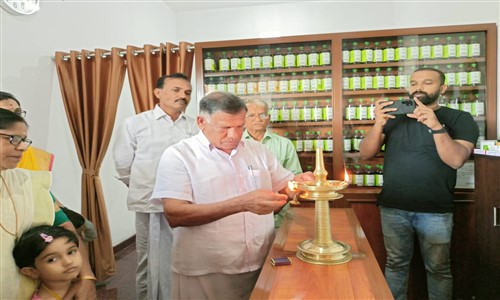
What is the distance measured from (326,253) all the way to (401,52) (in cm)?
234

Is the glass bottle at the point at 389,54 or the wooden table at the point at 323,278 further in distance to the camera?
the glass bottle at the point at 389,54

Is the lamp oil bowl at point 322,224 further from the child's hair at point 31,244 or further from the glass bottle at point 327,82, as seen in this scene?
the glass bottle at point 327,82

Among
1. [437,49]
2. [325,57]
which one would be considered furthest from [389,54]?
[325,57]

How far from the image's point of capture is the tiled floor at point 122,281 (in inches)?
94.3

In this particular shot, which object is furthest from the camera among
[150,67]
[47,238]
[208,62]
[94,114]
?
[208,62]

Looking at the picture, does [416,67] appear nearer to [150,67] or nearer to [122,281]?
[150,67]

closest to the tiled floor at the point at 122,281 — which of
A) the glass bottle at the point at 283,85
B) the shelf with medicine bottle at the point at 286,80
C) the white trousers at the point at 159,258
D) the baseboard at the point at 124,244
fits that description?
the baseboard at the point at 124,244

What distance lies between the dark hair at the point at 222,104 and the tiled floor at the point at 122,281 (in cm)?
161

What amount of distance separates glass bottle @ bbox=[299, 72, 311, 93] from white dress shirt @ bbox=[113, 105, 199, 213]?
3.98 ft

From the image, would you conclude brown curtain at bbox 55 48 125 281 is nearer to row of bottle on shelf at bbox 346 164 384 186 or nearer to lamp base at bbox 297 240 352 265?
lamp base at bbox 297 240 352 265

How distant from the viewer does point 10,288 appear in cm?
81

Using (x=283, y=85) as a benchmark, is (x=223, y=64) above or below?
above

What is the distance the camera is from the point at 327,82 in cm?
305

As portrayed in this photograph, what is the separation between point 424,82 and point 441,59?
3.56 feet
